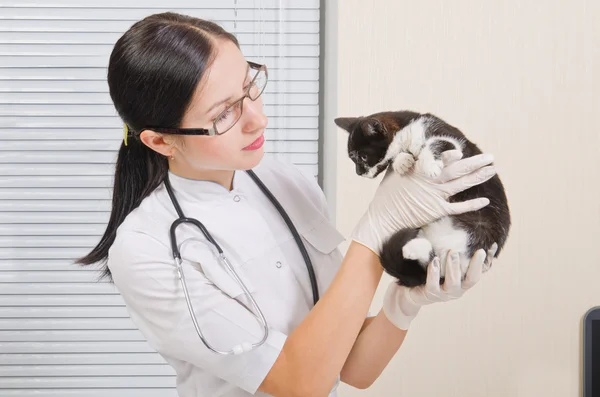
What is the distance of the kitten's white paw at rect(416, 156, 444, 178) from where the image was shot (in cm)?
93

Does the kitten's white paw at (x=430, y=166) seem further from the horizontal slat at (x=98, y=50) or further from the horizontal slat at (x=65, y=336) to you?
the horizontal slat at (x=65, y=336)

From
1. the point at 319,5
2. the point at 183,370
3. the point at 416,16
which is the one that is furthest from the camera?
the point at 319,5

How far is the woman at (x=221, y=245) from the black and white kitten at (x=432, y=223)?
0.09ft

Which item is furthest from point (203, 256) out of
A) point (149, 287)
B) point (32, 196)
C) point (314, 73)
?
point (32, 196)

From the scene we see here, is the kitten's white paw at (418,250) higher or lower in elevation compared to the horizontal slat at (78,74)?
lower

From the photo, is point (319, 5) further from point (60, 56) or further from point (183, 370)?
point (183, 370)

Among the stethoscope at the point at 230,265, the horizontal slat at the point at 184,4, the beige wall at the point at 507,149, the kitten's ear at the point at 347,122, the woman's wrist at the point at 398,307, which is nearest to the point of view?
the stethoscope at the point at 230,265

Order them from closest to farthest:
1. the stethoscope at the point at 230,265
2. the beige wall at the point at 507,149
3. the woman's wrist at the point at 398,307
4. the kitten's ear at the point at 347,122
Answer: the stethoscope at the point at 230,265 → the woman's wrist at the point at 398,307 → the kitten's ear at the point at 347,122 → the beige wall at the point at 507,149

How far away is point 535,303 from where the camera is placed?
1.64m

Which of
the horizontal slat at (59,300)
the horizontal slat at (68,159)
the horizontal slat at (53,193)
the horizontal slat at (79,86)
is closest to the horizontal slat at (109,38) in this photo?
the horizontal slat at (79,86)

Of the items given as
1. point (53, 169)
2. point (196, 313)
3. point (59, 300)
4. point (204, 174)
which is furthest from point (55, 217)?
point (196, 313)

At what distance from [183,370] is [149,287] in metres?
0.19

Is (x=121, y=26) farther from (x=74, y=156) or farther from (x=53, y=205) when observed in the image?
(x=53, y=205)

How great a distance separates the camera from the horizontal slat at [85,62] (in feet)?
5.62
